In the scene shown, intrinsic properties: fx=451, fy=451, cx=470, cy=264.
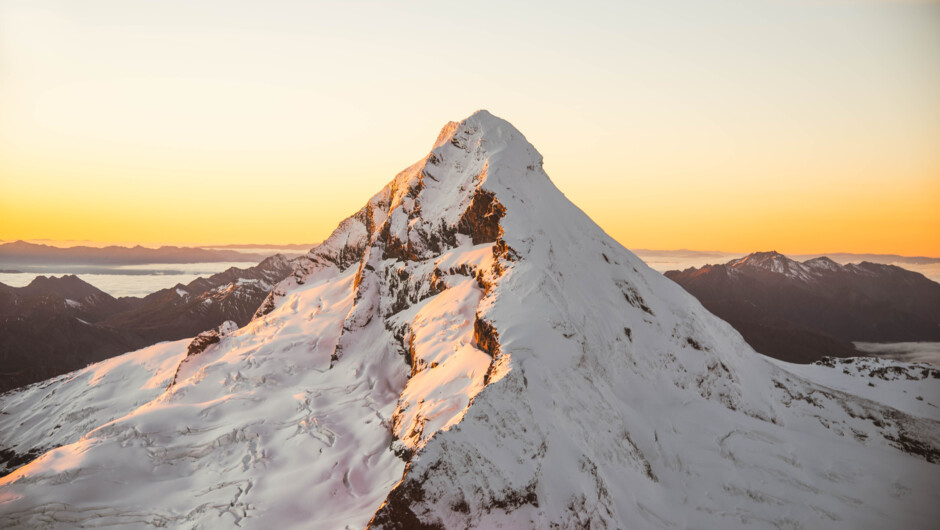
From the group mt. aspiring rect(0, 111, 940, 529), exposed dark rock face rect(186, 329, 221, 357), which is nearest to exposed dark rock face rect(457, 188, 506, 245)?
mt. aspiring rect(0, 111, 940, 529)

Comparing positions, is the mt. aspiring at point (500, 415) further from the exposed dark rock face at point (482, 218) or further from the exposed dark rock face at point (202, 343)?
the exposed dark rock face at point (202, 343)

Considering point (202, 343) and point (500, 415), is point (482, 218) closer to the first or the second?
point (500, 415)

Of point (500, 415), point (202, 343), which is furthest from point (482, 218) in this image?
point (202, 343)

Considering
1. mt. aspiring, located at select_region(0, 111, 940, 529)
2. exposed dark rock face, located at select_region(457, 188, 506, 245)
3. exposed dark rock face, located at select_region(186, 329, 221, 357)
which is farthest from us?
exposed dark rock face, located at select_region(186, 329, 221, 357)

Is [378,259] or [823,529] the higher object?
[378,259]

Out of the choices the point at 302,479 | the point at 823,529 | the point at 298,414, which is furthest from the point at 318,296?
the point at 823,529

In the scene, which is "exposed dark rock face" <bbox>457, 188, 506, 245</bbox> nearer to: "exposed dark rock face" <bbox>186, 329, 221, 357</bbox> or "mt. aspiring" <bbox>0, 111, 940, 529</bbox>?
"mt. aspiring" <bbox>0, 111, 940, 529</bbox>

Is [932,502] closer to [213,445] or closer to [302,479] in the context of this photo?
[302,479]

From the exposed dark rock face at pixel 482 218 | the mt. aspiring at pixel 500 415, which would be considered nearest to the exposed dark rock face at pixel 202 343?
the mt. aspiring at pixel 500 415
